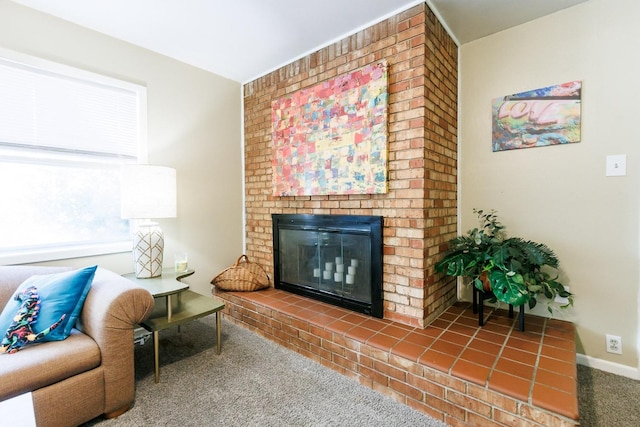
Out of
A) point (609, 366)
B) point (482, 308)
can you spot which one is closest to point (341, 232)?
point (482, 308)

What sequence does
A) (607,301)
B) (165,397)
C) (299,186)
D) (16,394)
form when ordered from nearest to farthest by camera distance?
1. (16,394)
2. (165,397)
3. (607,301)
4. (299,186)

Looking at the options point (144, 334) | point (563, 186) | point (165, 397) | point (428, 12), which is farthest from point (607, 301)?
point (144, 334)

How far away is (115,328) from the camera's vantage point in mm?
1527

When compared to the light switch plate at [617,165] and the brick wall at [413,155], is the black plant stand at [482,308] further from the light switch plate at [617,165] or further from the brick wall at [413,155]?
the light switch plate at [617,165]

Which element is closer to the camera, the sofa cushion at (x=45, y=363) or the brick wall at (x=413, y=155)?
the sofa cushion at (x=45, y=363)

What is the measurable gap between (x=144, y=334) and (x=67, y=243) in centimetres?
92

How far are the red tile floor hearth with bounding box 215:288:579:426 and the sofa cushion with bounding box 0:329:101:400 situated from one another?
1229 mm

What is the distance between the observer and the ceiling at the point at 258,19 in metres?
2.00

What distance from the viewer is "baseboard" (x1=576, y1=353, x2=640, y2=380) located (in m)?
1.85

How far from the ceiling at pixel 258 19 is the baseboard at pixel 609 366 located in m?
2.36

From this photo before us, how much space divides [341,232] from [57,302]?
5.90 feet

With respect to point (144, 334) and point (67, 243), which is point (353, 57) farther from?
point (144, 334)

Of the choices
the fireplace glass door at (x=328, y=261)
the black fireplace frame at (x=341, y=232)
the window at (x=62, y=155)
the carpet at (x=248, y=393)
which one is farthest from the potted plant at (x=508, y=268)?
the window at (x=62, y=155)

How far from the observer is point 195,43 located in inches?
98.7
